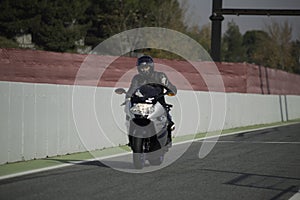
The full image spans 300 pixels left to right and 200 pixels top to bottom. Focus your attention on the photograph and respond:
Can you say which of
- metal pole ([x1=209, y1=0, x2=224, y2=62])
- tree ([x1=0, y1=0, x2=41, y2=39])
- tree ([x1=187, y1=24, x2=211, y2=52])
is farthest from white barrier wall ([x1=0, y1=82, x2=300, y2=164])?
tree ([x1=187, y1=24, x2=211, y2=52])

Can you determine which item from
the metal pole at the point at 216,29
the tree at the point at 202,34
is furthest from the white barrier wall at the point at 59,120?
the tree at the point at 202,34

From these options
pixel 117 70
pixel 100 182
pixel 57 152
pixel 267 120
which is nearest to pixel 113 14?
pixel 267 120

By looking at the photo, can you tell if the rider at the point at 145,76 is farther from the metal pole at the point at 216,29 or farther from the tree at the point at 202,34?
Result: the tree at the point at 202,34

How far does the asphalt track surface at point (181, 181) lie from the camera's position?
7777 millimetres

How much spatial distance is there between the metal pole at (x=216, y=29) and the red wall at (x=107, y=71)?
2715 millimetres

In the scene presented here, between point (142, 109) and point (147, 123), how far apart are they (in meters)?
0.24

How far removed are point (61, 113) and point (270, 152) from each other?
4460mm

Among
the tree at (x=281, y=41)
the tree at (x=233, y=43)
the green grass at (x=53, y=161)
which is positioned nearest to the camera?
the green grass at (x=53, y=161)

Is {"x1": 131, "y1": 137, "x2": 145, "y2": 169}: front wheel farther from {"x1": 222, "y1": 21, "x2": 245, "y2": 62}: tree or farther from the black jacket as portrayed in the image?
{"x1": 222, "y1": 21, "x2": 245, "y2": 62}: tree

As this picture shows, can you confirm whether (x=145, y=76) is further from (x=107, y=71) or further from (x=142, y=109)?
(x=107, y=71)

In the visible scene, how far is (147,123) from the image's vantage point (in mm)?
10055

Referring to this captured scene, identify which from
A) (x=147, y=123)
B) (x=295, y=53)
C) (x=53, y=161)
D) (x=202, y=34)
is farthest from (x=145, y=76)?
(x=295, y=53)

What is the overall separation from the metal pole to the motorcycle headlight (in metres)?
20.8

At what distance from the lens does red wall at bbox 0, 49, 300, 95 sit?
1589cm
